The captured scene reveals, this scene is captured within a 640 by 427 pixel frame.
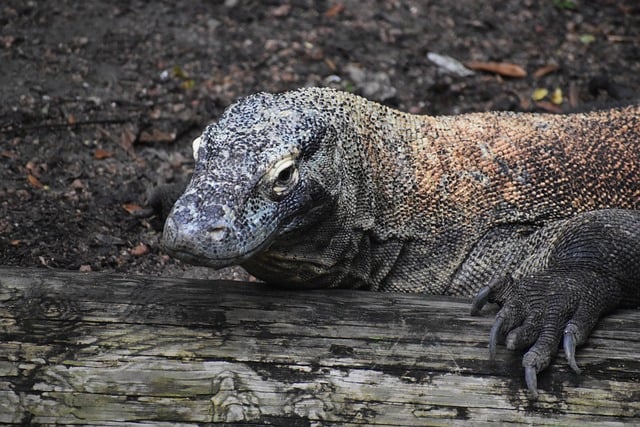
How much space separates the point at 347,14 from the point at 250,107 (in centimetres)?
395

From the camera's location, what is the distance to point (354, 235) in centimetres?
381

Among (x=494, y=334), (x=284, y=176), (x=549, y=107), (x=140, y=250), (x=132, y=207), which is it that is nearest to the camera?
(x=494, y=334)

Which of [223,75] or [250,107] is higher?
[250,107]

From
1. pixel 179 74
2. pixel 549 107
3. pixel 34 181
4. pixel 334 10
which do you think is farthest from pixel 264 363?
pixel 334 10

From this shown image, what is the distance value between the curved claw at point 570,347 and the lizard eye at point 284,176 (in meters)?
1.16

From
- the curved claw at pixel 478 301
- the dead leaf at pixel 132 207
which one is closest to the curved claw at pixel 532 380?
the curved claw at pixel 478 301

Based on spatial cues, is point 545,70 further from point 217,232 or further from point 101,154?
point 217,232

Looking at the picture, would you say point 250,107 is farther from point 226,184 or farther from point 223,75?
point 223,75

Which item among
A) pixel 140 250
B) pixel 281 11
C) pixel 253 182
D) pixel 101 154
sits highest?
pixel 253 182

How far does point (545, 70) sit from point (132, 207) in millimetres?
3561

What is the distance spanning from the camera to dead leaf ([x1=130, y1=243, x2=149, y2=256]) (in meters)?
4.93

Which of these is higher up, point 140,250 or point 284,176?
point 284,176

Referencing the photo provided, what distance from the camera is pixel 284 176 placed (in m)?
3.40

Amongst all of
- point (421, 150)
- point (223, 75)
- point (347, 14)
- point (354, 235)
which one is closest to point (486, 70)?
point (347, 14)
